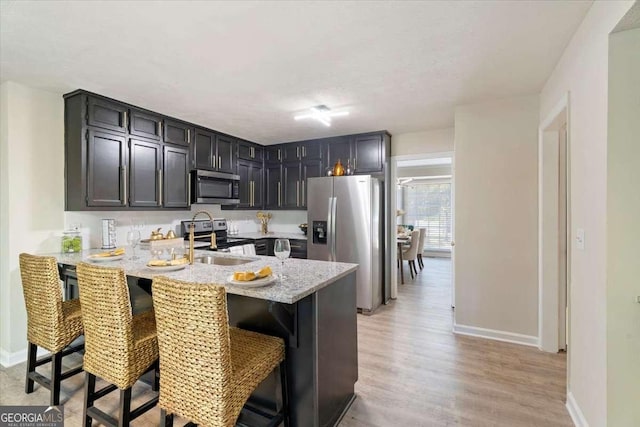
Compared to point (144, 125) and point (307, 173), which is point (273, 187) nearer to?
point (307, 173)

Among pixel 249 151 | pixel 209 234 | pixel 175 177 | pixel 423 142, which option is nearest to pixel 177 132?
pixel 175 177

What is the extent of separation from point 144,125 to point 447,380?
3.93 metres

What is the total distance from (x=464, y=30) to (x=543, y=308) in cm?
266

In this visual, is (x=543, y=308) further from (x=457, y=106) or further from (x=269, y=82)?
(x=269, y=82)

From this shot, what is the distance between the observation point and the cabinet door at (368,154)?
425 cm

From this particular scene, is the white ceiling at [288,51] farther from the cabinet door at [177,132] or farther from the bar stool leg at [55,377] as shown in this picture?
the bar stool leg at [55,377]

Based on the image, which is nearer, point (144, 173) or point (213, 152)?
point (144, 173)

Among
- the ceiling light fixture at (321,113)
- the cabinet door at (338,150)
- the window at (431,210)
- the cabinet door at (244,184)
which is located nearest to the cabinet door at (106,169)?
the cabinet door at (244,184)

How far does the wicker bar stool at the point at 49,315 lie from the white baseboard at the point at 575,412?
10.9 feet

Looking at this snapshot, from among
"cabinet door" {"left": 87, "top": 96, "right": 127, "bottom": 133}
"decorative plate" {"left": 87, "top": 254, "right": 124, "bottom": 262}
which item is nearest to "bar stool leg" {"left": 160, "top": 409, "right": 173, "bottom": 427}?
"decorative plate" {"left": 87, "top": 254, "right": 124, "bottom": 262}

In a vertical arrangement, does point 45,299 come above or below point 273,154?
below

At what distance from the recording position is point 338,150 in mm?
4551

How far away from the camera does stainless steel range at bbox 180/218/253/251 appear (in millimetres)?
→ 4016

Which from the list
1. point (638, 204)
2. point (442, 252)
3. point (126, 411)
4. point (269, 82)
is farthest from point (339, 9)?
point (442, 252)
